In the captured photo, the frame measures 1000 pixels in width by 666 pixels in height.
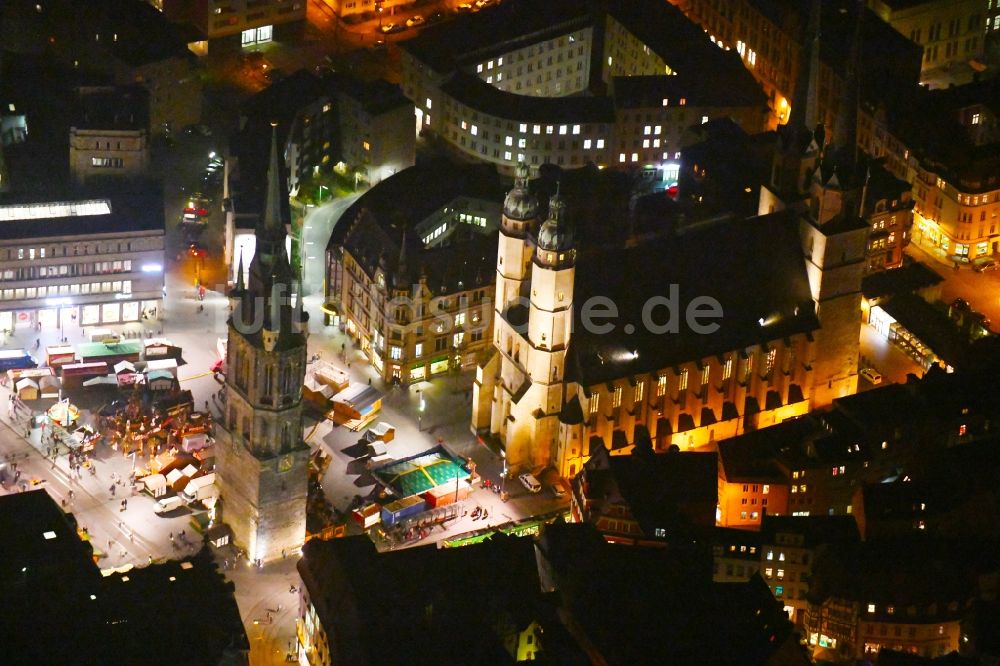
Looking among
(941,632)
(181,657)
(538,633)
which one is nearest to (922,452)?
(941,632)

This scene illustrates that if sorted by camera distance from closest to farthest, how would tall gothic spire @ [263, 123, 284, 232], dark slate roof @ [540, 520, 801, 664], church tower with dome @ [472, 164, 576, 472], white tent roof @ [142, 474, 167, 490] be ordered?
1. dark slate roof @ [540, 520, 801, 664]
2. tall gothic spire @ [263, 123, 284, 232]
3. church tower with dome @ [472, 164, 576, 472]
4. white tent roof @ [142, 474, 167, 490]

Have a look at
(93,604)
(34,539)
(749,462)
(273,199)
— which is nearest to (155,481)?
(34,539)

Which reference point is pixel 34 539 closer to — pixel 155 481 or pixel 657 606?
pixel 155 481

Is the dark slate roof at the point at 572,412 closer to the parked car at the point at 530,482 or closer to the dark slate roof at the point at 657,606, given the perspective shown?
the parked car at the point at 530,482

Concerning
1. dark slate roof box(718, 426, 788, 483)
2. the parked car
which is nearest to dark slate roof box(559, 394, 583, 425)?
the parked car

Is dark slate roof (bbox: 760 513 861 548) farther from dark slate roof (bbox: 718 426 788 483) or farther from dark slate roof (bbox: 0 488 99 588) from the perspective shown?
dark slate roof (bbox: 0 488 99 588)

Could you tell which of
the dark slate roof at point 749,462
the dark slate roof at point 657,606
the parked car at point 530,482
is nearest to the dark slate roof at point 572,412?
the parked car at point 530,482
